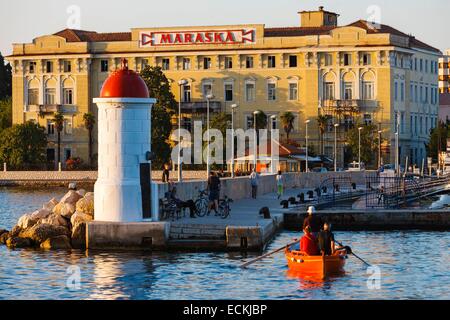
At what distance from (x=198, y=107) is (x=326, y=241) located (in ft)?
334

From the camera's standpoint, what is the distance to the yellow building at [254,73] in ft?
455

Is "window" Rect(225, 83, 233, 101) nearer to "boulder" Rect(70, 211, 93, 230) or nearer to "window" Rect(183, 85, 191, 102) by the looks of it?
"window" Rect(183, 85, 191, 102)

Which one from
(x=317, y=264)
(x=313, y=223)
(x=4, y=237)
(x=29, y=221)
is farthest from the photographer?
(x=4, y=237)

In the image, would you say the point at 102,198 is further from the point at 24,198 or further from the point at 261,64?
the point at 261,64

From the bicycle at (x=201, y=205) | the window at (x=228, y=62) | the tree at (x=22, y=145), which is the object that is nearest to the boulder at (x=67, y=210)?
the bicycle at (x=201, y=205)

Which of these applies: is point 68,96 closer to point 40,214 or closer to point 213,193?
point 213,193

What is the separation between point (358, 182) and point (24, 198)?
22951mm

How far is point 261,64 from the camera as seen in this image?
141500mm

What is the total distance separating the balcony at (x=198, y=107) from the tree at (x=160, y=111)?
7.78m

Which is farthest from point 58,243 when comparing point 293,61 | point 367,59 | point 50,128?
point 50,128

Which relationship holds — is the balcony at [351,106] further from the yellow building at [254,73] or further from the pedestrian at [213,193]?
the pedestrian at [213,193]

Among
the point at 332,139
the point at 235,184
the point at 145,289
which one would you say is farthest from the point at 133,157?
the point at 332,139

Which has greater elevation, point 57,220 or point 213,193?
A: point 213,193

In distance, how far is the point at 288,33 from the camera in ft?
465
